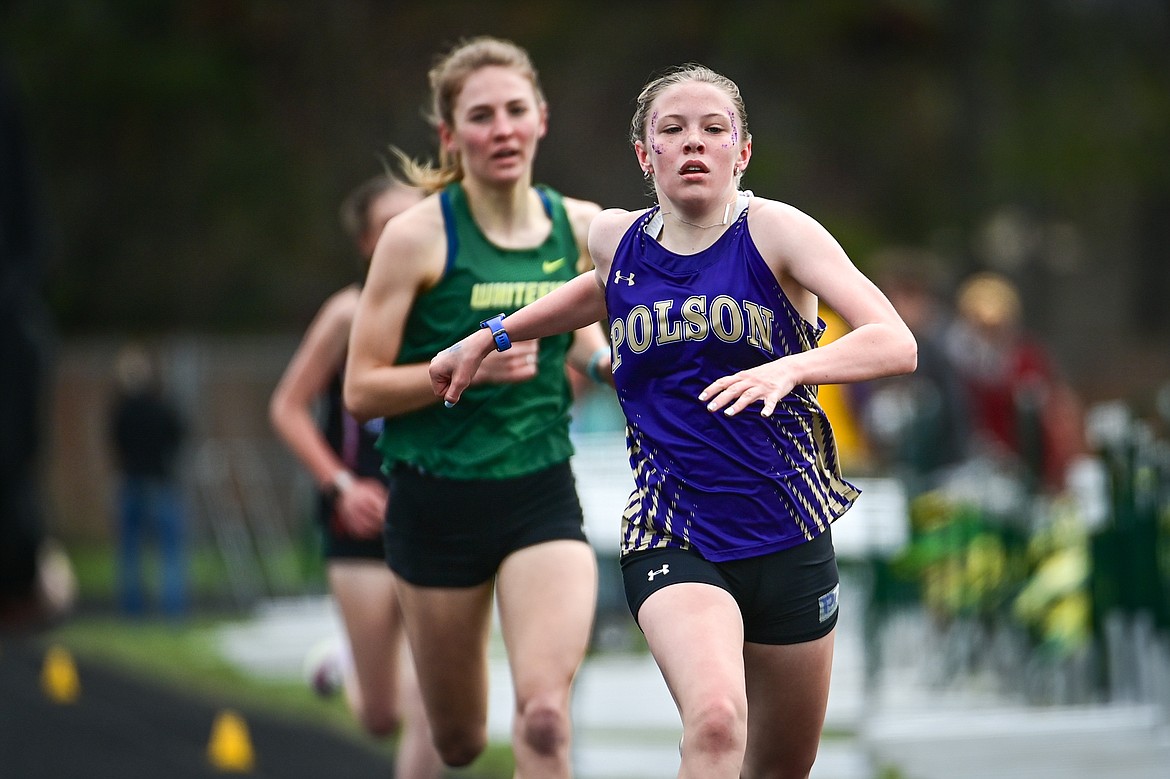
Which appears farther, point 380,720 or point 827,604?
point 380,720

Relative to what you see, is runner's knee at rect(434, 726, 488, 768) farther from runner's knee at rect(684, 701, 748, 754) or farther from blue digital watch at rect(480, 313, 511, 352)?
runner's knee at rect(684, 701, 748, 754)

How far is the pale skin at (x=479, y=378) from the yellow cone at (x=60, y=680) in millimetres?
6737

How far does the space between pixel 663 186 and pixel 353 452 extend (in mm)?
2765

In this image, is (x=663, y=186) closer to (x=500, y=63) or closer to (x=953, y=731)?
(x=500, y=63)

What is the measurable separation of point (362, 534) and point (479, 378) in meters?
1.63

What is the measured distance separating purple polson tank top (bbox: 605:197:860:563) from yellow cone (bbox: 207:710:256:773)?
493 cm

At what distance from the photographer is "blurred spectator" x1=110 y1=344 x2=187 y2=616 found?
1712cm

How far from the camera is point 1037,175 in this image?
76.5 feet

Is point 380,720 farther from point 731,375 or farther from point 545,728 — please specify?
point 731,375

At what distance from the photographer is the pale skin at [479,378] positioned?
15.9ft

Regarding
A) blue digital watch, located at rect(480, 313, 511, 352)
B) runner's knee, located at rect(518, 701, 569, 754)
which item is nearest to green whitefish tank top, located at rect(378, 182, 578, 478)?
blue digital watch, located at rect(480, 313, 511, 352)

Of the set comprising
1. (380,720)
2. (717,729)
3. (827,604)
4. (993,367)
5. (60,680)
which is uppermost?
(993,367)

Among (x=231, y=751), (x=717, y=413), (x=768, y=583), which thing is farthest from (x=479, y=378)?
(x=231, y=751)

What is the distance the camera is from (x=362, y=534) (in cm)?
631
